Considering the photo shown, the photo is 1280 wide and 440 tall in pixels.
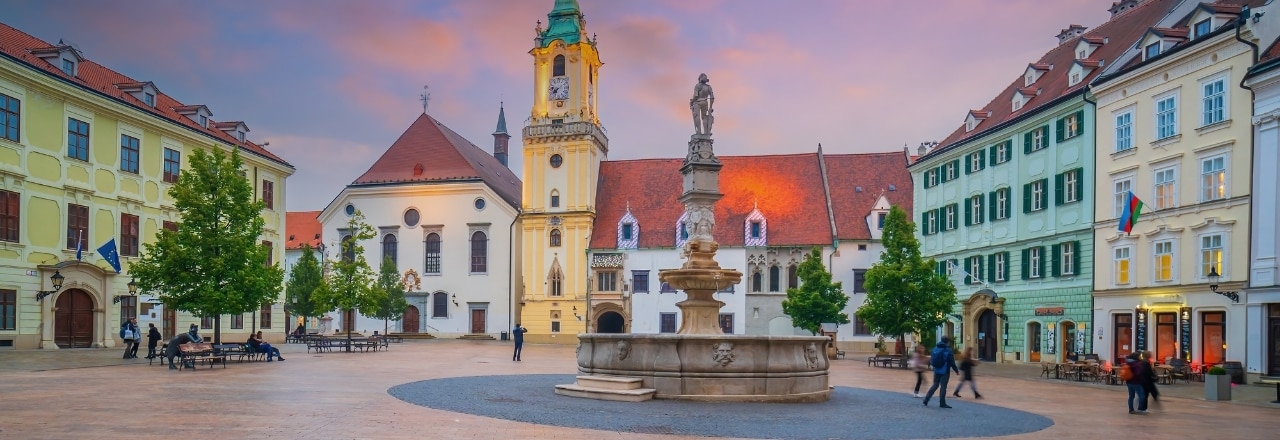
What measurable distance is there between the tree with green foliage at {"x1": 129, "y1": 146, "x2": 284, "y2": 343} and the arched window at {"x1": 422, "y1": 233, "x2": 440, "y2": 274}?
3292 centimetres

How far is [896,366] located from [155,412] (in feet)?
95.5

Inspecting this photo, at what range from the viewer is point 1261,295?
27609 millimetres

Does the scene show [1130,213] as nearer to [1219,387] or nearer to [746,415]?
[1219,387]

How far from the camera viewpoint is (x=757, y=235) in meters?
62.6

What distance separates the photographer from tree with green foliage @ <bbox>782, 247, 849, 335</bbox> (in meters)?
50.0

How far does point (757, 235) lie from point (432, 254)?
Answer: 21443 mm

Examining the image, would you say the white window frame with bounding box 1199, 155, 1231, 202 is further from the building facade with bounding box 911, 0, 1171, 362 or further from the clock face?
the clock face

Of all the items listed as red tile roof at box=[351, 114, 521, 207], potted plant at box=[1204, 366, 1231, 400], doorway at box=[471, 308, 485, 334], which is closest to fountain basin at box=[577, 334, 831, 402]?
potted plant at box=[1204, 366, 1231, 400]

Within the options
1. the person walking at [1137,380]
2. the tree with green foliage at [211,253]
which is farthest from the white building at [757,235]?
the person walking at [1137,380]

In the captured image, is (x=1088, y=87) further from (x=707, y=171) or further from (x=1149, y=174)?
(x=707, y=171)

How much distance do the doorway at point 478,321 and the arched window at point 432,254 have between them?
12.9 feet

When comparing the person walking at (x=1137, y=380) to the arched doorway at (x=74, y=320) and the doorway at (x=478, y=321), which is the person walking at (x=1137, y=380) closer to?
the arched doorway at (x=74, y=320)

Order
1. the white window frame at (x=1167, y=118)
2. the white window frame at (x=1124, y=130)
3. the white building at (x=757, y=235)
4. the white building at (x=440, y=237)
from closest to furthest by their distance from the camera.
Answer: the white window frame at (x=1167, y=118) < the white window frame at (x=1124, y=130) < the white building at (x=757, y=235) < the white building at (x=440, y=237)

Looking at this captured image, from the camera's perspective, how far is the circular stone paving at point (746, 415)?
14438 millimetres
